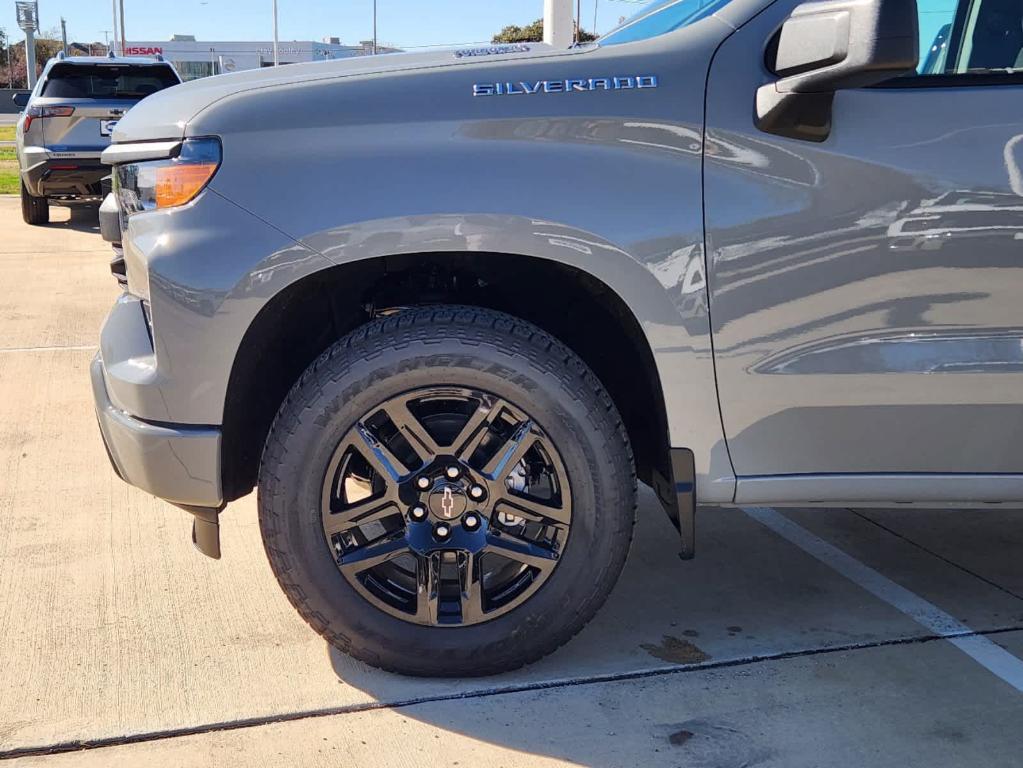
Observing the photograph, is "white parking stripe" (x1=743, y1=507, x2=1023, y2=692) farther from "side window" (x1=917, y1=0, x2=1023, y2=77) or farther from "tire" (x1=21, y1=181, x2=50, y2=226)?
"tire" (x1=21, y1=181, x2=50, y2=226)

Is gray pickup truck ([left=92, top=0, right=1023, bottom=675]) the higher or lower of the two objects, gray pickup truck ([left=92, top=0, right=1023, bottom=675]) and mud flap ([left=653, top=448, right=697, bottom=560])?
the higher

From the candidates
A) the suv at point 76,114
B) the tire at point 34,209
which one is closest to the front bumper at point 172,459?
the suv at point 76,114

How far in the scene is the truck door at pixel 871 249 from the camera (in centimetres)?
249

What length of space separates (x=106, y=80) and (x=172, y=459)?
9.17m

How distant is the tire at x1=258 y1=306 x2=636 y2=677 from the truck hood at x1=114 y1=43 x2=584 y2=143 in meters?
0.61

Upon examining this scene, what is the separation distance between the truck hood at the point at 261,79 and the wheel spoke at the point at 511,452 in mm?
897

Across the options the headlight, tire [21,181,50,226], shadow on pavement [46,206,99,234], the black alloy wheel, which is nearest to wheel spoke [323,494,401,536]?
the black alloy wheel

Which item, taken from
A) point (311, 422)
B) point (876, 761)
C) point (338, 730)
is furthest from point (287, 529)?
point (876, 761)

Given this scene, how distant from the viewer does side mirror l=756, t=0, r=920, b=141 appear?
2227 mm

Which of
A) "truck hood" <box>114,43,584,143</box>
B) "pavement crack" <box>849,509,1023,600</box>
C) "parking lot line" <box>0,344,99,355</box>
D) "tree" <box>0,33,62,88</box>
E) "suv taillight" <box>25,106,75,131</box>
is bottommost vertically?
"pavement crack" <box>849,509,1023,600</box>

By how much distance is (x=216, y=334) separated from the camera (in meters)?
2.52

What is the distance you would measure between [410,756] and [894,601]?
5.33ft

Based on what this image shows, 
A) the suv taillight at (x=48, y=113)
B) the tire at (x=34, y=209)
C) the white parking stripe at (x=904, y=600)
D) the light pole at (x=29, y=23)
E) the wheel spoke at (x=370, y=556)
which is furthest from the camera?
the light pole at (x=29, y=23)

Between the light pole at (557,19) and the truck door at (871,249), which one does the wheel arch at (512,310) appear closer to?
the truck door at (871,249)
